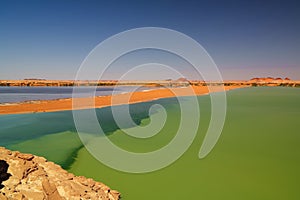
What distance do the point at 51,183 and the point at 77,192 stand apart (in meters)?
0.63

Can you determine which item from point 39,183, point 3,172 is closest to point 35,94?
point 3,172

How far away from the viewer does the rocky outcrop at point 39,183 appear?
487cm

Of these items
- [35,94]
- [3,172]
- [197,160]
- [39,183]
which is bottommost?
[197,160]

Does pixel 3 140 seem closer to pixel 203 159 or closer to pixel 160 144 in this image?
pixel 160 144

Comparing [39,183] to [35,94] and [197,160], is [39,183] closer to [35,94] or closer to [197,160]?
[197,160]

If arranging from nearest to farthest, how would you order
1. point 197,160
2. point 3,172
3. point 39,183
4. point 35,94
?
point 3,172, point 39,183, point 197,160, point 35,94

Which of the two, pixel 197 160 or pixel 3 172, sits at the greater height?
pixel 3 172

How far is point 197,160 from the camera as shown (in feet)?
28.5

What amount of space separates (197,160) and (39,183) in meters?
5.36

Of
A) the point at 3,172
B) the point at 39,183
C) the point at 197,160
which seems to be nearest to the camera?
the point at 3,172

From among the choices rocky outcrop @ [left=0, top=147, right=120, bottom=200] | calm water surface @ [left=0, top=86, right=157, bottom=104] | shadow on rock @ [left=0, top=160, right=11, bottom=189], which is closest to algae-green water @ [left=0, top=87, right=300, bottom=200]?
rocky outcrop @ [left=0, top=147, right=120, bottom=200]

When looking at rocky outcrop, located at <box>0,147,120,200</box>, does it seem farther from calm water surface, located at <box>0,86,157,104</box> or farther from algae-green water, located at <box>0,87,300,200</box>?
calm water surface, located at <box>0,86,157,104</box>

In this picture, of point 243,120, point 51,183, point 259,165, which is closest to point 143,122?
point 243,120

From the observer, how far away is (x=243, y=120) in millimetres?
16156
